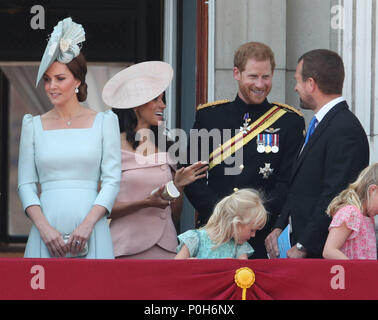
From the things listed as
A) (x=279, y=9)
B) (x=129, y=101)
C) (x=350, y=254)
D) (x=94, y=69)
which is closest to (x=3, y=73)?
(x=94, y=69)

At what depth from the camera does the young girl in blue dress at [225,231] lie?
5.01 metres

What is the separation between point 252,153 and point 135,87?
2.41ft

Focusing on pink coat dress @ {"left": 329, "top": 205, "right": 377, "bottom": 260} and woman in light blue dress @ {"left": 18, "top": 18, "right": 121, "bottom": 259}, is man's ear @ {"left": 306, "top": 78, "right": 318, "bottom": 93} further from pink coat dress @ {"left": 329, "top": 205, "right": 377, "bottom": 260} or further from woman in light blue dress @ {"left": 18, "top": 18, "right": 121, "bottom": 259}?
woman in light blue dress @ {"left": 18, "top": 18, "right": 121, "bottom": 259}

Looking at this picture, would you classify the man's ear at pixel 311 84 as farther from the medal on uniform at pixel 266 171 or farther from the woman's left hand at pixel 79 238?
the woman's left hand at pixel 79 238

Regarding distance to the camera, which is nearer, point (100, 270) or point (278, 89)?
point (100, 270)

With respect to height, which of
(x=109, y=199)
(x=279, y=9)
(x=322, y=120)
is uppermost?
(x=279, y=9)

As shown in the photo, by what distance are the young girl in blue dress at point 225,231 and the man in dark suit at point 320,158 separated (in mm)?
269

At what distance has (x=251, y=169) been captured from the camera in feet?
18.7

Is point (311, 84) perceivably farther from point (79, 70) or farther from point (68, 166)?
point (68, 166)

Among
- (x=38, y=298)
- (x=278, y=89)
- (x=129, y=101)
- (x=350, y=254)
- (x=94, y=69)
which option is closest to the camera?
(x=38, y=298)

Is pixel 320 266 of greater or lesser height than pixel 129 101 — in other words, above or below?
below

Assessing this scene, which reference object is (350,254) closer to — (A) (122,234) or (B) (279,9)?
(A) (122,234)

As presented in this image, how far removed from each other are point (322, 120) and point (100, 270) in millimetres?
1512

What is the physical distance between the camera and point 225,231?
5.03 metres
